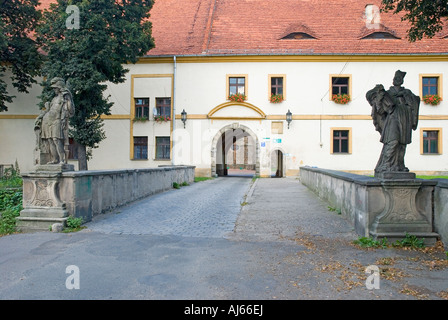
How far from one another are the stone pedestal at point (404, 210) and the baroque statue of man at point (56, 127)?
20.8ft

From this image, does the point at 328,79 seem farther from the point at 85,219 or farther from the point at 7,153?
the point at 7,153

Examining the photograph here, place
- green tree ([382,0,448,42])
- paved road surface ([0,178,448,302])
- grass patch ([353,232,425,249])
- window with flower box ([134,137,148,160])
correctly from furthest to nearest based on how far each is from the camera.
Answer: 1. window with flower box ([134,137,148,160])
2. green tree ([382,0,448,42])
3. grass patch ([353,232,425,249])
4. paved road surface ([0,178,448,302])

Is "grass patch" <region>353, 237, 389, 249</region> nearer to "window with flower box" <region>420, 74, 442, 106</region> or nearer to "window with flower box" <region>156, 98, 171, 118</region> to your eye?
"window with flower box" <region>156, 98, 171, 118</region>

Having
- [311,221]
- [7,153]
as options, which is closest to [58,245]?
[311,221]

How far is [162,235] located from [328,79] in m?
20.8

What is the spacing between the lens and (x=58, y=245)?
5.51m

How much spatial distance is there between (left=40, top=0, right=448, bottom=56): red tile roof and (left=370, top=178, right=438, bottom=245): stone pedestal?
19.9m

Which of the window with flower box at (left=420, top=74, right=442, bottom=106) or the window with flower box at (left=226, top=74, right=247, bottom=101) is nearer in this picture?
the window with flower box at (left=420, top=74, right=442, bottom=106)

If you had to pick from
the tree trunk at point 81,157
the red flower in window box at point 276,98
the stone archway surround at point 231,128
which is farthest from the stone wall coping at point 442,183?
the red flower in window box at point 276,98

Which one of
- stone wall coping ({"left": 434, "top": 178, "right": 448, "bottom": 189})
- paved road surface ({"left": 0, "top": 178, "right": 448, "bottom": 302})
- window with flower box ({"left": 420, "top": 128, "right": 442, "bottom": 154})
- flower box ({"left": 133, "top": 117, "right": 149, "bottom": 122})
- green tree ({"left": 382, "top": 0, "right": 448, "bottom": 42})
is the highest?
green tree ({"left": 382, "top": 0, "right": 448, "bottom": 42})

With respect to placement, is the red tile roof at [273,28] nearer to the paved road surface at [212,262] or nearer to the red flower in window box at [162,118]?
the red flower in window box at [162,118]

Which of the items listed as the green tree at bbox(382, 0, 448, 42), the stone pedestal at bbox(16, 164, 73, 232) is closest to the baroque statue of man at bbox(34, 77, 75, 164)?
the stone pedestal at bbox(16, 164, 73, 232)

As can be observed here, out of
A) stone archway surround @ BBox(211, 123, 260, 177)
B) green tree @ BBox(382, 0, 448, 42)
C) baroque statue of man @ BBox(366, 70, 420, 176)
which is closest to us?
baroque statue of man @ BBox(366, 70, 420, 176)

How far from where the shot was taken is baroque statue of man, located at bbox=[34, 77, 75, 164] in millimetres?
7145
